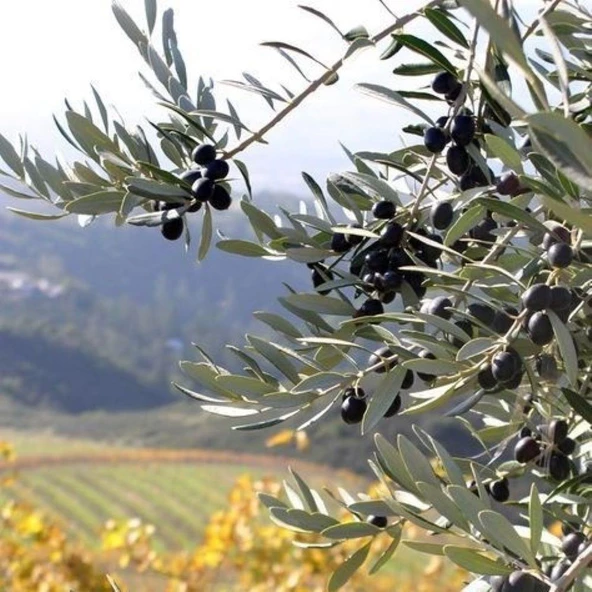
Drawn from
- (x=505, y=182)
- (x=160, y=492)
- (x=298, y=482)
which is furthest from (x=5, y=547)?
(x=160, y=492)

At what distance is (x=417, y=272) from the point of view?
2.40 feet

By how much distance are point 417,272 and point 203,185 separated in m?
0.16

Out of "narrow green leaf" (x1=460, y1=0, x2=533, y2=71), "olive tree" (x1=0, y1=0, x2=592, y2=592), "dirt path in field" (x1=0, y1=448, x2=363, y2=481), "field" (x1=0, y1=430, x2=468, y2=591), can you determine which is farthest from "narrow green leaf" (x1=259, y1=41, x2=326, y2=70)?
"dirt path in field" (x1=0, y1=448, x2=363, y2=481)

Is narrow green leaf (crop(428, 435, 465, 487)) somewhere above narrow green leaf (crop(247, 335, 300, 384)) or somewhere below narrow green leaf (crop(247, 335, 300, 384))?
below

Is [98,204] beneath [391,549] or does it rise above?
above

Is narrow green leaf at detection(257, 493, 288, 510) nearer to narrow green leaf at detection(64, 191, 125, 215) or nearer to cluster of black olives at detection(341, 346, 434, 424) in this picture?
cluster of black olives at detection(341, 346, 434, 424)

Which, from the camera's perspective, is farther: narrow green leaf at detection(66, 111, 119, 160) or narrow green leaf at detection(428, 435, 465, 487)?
narrow green leaf at detection(66, 111, 119, 160)

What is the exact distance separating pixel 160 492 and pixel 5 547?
28.3 metres

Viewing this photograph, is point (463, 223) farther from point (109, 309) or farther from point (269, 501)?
point (109, 309)

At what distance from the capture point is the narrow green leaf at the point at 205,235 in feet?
2.61

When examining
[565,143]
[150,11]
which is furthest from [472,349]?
[150,11]

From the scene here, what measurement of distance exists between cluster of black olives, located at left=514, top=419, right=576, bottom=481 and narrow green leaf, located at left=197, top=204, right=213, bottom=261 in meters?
0.29

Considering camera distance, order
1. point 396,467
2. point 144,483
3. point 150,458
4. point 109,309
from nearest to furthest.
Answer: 1. point 396,467
2. point 150,458
3. point 144,483
4. point 109,309

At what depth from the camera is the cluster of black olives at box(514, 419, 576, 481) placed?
2.44 ft
